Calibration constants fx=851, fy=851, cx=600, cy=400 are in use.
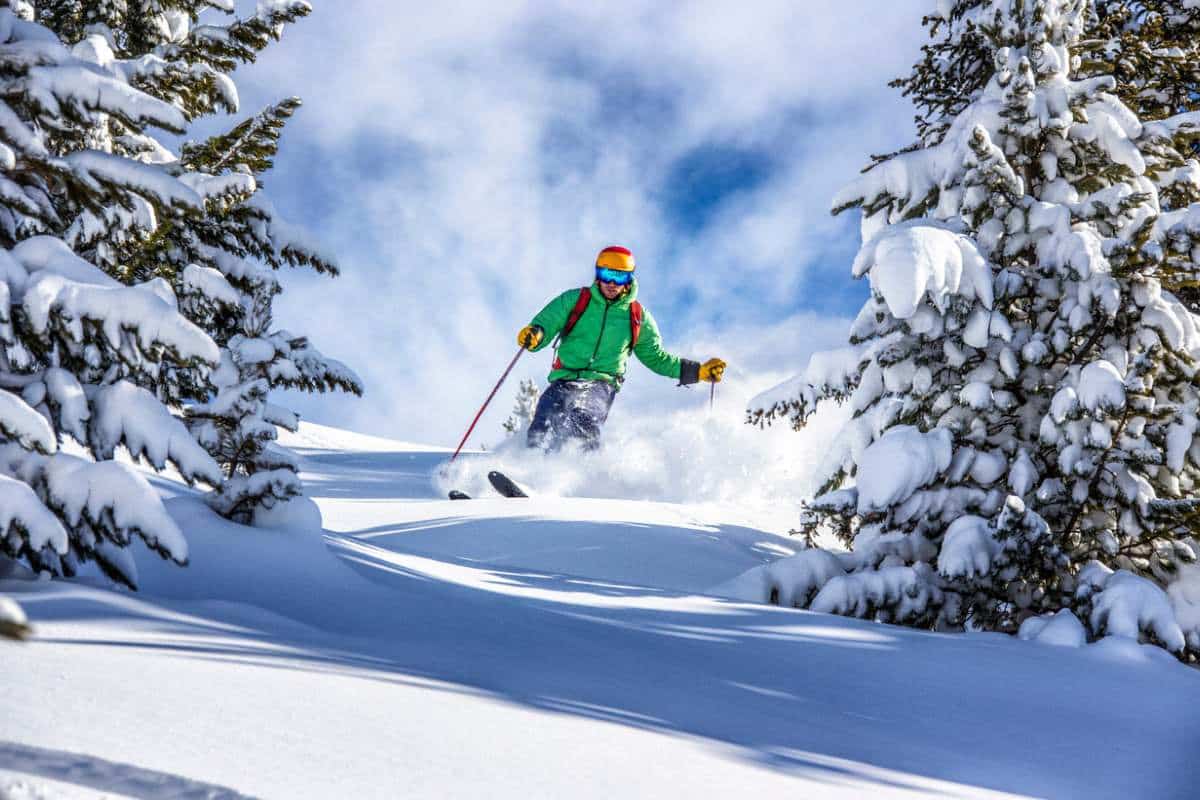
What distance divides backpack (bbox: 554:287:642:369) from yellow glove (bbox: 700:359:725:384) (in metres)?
1.31

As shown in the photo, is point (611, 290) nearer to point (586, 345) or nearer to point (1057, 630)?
point (586, 345)

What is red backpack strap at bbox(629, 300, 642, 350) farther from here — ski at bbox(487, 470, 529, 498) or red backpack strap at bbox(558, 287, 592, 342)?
ski at bbox(487, 470, 529, 498)

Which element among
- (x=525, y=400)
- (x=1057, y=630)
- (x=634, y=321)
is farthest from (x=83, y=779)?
(x=525, y=400)

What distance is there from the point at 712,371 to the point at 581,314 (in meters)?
2.41

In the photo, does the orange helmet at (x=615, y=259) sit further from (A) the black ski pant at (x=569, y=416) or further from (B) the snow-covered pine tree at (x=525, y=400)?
(B) the snow-covered pine tree at (x=525, y=400)

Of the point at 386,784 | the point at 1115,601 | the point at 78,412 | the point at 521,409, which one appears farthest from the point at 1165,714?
the point at 521,409

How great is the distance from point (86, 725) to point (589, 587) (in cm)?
388

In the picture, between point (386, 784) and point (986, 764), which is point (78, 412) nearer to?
point (386, 784)

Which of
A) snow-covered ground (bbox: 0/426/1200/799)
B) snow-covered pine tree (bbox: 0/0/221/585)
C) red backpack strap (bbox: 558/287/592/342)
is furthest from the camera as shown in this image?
red backpack strap (bbox: 558/287/592/342)

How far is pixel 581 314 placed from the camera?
480 inches

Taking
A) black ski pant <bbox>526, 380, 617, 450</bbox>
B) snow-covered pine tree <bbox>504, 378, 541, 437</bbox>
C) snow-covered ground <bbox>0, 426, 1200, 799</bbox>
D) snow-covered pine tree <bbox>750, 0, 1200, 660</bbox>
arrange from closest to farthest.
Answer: snow-covered ground <bbox>0, 426, 1200, 799</bbox>
snow-covered pine tree <bbox>750, 0, 1200, 660</bbox>
black ski pant <bbox>526, 380, 617, 450</bbox>
snow-covered pine tree <bbox>504, 378, 541, 437</bbox>

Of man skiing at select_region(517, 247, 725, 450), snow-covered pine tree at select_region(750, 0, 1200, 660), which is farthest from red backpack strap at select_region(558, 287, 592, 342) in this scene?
snow-covered pine tree at select_region(750, 0, 1200, 660)

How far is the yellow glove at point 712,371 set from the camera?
1324cm

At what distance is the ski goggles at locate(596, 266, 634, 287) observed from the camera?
1223cm
